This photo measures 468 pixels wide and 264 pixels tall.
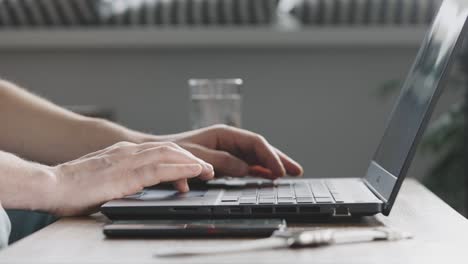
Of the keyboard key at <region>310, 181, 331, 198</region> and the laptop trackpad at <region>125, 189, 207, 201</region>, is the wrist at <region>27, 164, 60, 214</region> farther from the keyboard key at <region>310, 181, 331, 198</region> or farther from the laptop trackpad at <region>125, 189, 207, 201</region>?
the keyboard key at <region>310, 181, 331, 198</region>

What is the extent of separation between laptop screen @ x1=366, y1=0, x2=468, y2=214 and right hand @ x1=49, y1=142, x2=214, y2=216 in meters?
0.22

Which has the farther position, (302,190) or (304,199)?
(302,190)

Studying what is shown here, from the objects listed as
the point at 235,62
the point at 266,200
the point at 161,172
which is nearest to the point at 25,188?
the point at 161,172

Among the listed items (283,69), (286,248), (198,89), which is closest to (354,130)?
(283,69)

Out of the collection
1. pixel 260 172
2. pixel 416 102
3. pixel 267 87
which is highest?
pixel 416 102

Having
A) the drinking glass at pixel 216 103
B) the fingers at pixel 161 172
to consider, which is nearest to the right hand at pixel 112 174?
the fingers at pixel 161 172

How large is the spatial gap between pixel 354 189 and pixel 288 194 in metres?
0.10

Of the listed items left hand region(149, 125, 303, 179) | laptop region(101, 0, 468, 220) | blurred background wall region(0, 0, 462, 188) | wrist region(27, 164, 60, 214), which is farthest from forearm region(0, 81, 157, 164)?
blurred background wall region(0, 0, 462, 188)

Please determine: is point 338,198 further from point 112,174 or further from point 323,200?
point 112,174

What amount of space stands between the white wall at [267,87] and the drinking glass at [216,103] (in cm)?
123

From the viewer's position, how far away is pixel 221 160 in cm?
105

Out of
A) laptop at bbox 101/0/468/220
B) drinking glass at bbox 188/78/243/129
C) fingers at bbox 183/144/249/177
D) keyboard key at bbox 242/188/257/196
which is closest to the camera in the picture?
laptop at bbox 101/0/468/220

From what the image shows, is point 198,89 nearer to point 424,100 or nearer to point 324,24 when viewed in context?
point 424,100

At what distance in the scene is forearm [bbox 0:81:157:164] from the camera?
114cm
